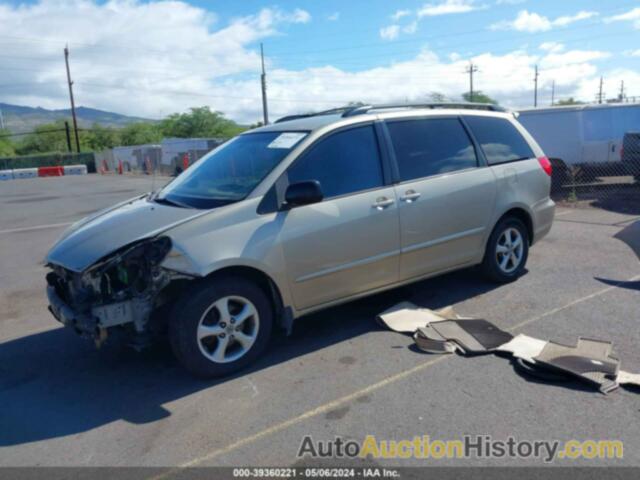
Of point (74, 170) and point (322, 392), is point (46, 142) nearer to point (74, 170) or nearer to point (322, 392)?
point (74, 170)

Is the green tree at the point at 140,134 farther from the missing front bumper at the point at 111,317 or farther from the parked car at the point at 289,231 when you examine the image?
the missing front bumper at the point at 111,317

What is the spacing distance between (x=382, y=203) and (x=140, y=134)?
85484 mm

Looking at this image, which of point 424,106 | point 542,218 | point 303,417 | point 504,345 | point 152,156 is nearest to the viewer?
point 303,417

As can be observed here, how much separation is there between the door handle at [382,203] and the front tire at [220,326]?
1238mm

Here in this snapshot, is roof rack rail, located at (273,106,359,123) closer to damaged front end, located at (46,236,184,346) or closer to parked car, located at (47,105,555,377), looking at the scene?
parked car, located at (47,105,555,377)

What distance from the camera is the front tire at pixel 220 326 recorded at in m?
3.83

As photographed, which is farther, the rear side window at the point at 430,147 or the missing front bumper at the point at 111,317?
the rear side window at the point at 430,147

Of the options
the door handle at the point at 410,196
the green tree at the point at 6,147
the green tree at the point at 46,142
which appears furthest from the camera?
the green tree at the point at 46,142

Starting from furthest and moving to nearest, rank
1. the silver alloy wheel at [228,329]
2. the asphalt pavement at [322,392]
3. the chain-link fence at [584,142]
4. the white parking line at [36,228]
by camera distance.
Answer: the chain-link fence at [584,142]
the white parking line at [36,228]
the silver alloy wheel at [228,329]
the asphalt pavement at [322,392]

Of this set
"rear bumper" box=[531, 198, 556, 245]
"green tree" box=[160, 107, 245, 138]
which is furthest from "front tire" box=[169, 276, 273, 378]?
"green tree" box=[160, 107, 245, 138]

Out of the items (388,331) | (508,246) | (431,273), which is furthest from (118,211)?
(508,246)

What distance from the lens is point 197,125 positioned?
8425cm

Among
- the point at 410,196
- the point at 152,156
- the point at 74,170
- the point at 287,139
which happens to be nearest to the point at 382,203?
the point at 410,196

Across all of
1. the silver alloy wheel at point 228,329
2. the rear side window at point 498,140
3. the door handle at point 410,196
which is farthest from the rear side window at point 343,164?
the rear side window at point 498,140
